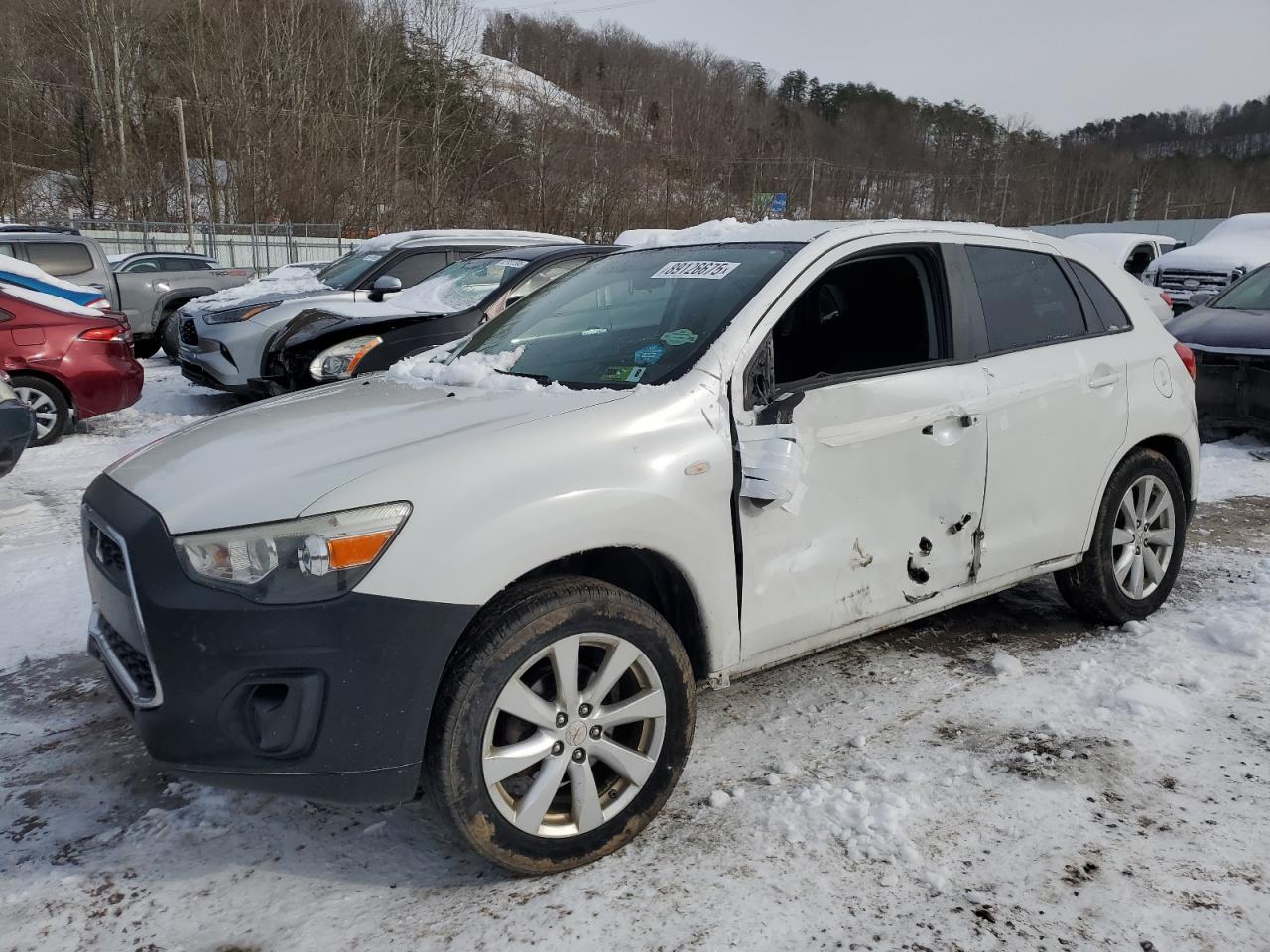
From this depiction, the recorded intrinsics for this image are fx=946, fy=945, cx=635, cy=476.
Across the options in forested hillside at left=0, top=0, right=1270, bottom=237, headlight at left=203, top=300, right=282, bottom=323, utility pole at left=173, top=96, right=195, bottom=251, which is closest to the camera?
headlight at left=203, top=300, right=282, bottom=323

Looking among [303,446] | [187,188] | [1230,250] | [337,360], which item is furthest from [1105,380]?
[187,188]

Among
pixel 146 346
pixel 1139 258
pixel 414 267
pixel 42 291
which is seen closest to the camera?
pixel 42 291

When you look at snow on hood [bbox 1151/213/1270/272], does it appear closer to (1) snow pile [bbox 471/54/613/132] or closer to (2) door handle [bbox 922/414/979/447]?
(2) door handle [bbox 922/414/979/447]

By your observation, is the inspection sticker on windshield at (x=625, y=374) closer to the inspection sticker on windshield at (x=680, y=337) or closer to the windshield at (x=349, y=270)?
the inspection sticker on windshield at (x=680, y=337)

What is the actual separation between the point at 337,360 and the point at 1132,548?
581 cm

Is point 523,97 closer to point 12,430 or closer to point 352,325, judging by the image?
point 352,325

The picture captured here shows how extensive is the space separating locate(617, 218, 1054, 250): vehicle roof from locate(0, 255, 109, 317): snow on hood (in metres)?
6.22

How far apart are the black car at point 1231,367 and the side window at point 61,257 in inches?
487

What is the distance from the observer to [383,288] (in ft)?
27.1

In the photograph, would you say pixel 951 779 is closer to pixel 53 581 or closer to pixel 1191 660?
pixel 1191 660

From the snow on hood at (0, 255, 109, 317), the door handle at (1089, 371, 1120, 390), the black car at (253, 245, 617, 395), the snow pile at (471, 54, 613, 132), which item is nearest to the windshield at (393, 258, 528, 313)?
the black car at (253, 245, 617, 395)

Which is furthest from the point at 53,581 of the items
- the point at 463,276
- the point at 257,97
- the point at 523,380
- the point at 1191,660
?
the point at 257,97

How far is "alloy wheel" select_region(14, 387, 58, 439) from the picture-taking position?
7.67m

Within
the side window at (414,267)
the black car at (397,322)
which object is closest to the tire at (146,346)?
the side window at (414,267)
